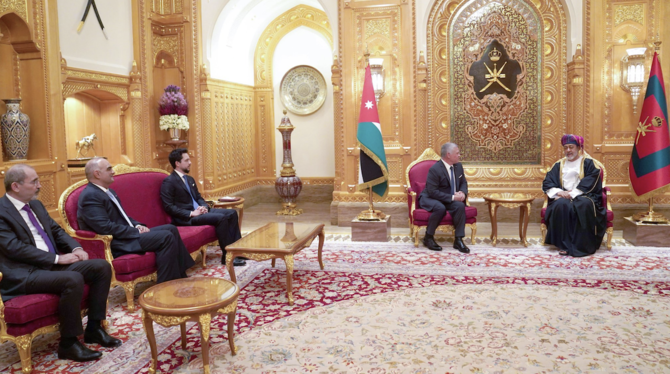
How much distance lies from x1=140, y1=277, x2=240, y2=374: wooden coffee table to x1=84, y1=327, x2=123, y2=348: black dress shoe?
51 centimetres

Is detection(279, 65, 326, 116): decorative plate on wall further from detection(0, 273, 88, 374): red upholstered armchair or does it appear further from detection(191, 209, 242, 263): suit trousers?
detection(0, 273, 88, 374): red upholstered armchair

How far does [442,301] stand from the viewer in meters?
4.36

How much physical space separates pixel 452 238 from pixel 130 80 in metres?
5.14

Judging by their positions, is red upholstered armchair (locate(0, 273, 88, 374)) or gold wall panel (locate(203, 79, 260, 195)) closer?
red upholstered armchair (locate(0, 273, 88, 374))

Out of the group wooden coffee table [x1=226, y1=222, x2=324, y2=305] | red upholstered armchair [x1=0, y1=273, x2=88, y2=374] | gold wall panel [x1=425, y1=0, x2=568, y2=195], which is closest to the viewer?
red upholstered armchair [x1=0, y1=273, x2=88, y2=374]

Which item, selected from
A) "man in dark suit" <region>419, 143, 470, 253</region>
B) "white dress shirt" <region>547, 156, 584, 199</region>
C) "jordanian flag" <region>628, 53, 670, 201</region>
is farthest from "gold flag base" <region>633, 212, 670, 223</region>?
"man in dark suit" <region>419, 143, 470, 253</region>

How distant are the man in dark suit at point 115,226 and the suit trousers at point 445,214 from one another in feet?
9.77

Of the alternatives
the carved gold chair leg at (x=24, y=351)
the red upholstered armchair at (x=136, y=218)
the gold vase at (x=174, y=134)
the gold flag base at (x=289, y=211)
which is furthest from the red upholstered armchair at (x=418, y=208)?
the carved gold chair leg at (x=24, y=351)

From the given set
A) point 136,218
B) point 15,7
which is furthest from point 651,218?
point 15,7

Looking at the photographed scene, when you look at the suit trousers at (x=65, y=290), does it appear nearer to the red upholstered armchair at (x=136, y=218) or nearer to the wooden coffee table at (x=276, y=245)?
the red upholstered armchair at (x=136, y=218)

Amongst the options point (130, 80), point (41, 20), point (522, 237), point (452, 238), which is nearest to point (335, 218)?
point (452, 238)

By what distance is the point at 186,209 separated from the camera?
571 centimetres

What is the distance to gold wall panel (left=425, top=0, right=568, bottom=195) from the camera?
24.8 ft

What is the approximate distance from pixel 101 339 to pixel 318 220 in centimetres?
508
